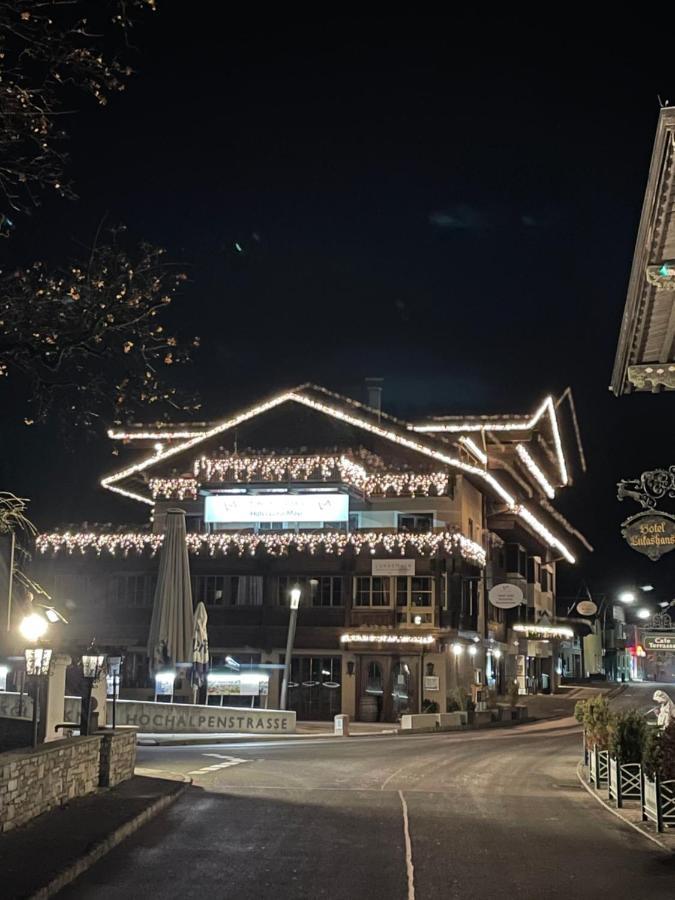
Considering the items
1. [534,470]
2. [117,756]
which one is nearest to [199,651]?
[117,756]

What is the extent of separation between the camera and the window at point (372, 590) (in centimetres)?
3988

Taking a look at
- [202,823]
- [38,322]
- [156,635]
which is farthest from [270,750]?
[38,322]

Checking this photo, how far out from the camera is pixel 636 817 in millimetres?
15688

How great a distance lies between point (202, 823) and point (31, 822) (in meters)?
2.42

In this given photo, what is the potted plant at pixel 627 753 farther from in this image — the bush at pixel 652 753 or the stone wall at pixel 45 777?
the stone wall at pixel 45 777

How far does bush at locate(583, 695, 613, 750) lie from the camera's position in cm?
1942

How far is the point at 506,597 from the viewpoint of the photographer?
130 feet

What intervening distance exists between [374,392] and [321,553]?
948 centimetres

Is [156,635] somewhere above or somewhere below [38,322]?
below

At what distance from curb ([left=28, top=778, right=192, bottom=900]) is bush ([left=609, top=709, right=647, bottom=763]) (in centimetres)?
717

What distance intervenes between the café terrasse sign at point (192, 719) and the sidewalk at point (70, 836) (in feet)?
47.7

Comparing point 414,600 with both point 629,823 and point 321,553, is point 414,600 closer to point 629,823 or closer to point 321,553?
point 321,553

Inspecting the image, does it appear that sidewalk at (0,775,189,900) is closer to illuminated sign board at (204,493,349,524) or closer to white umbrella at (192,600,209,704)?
white umbrella at (192,600,209,704)

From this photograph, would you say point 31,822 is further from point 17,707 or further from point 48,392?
point 17,707
